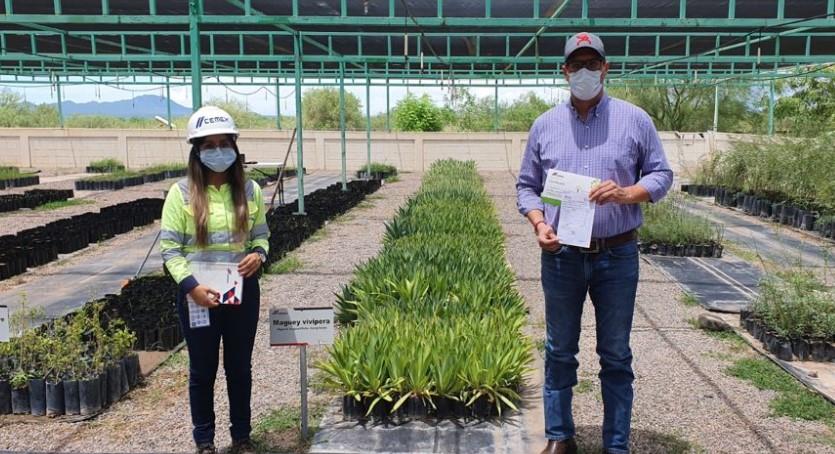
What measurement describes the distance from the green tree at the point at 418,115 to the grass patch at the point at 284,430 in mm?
28057

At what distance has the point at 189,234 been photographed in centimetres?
304

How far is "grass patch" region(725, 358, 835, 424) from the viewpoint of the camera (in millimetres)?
3945

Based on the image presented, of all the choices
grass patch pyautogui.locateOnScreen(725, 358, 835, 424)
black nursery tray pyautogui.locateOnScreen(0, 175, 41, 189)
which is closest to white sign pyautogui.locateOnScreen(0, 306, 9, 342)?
grass patch pyautogui.locateOnScreen(725, 358, 835, 424)

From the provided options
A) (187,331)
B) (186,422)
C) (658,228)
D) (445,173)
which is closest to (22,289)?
(186,422)

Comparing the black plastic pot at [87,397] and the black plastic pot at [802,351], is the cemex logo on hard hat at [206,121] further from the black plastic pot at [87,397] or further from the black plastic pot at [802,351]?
the black plastic pot at [802,351]

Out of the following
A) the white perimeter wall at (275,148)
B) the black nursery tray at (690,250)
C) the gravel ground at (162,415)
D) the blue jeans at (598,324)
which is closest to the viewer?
the blue jeans at (598,324)

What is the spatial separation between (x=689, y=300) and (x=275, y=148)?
70.8 ft

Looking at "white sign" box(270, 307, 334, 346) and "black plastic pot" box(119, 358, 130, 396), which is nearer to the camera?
"white sign" box(270, 307, 334, 346)

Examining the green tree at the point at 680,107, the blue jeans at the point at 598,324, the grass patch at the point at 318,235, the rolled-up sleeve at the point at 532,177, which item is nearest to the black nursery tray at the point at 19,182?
the grass patch at the point at 318,235

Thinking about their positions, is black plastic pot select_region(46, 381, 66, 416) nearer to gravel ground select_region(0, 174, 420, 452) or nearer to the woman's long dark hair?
gravel ground select_region(0, 174, 420, 452)

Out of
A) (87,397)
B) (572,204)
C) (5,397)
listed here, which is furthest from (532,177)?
(5,397)

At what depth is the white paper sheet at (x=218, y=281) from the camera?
2.99 meters

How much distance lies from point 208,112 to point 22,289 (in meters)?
5.59

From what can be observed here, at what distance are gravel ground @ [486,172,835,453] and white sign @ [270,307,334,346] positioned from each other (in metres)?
1.10
